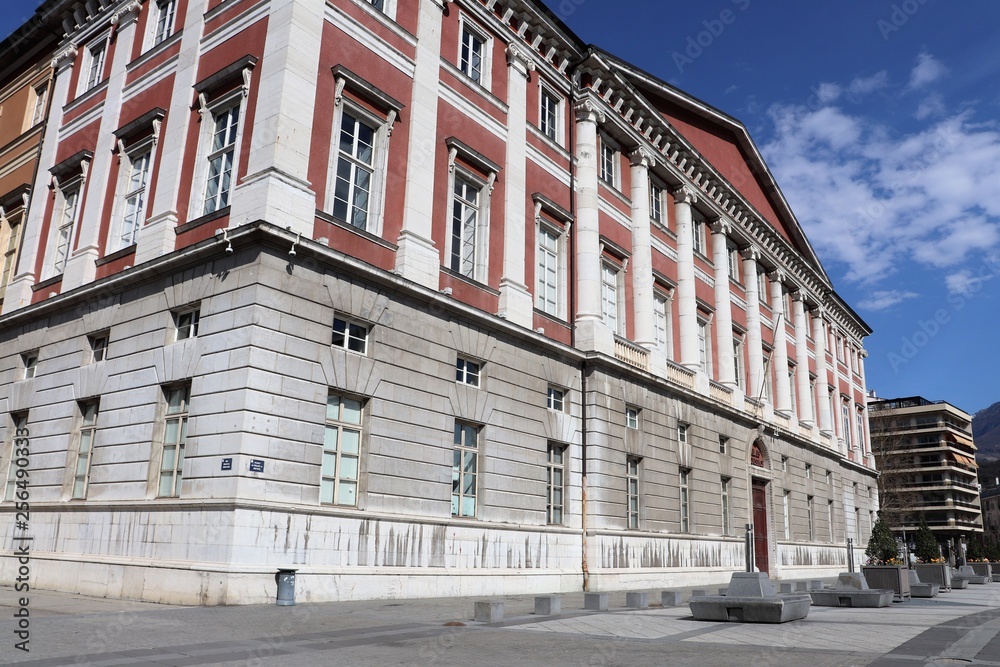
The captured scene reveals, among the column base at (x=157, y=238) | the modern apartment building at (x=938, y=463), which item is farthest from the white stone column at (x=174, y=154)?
the modern apartment building at (x=938, y=463)

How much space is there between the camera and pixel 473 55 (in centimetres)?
2381

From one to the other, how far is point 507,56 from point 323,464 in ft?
48.0

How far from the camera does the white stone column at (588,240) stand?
25250 millimetres

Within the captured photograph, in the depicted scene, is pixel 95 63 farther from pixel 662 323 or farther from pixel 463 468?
pixel 662 323

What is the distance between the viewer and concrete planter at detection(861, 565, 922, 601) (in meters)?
20.4

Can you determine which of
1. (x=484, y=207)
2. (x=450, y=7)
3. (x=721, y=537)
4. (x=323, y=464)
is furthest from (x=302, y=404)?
(x=721, y=537)

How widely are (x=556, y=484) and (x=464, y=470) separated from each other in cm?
437

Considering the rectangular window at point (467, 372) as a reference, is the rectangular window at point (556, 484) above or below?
below

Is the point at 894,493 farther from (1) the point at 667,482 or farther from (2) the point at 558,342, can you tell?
(2) the point at 558,342

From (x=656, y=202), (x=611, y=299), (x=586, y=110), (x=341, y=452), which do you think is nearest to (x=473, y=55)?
(x=586, y=110)

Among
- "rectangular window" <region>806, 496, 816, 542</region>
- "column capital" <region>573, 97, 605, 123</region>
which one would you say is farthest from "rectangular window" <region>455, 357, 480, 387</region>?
"rectangular window" <region>806, 496, 816, 542</region>

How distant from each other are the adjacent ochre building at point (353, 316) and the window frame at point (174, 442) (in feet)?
0.20

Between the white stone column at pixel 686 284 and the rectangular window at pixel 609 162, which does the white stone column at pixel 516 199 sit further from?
the white stone column at pixel 686 284

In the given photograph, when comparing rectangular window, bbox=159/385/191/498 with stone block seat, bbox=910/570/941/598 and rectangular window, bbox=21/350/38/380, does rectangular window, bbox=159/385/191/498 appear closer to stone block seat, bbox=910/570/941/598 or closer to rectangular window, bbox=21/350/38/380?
rectangular window, bbox=21/350/38/380
